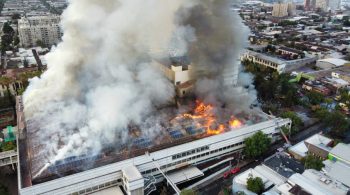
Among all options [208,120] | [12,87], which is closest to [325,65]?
[208,120]

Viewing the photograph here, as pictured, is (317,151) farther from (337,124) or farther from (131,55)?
(131,55)

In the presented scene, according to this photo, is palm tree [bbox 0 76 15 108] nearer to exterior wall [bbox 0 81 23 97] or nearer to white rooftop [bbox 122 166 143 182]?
exterior wall [bbox 0 81 23 97]

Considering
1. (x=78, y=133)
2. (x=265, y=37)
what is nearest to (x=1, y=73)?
(x=78, y=133)

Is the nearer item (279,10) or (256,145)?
(256,145)

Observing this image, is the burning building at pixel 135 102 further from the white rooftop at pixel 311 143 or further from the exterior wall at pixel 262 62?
the exterior wall at pixel 262 62

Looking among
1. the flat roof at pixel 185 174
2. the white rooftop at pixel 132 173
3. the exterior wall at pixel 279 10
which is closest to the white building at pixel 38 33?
the flat roof at pixel 185 174

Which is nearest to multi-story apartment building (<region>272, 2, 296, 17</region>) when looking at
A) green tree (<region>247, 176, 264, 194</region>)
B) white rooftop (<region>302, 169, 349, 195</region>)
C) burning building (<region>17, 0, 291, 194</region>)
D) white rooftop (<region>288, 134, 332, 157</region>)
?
burning building (<region>17, 0, 291, 194</region>)
